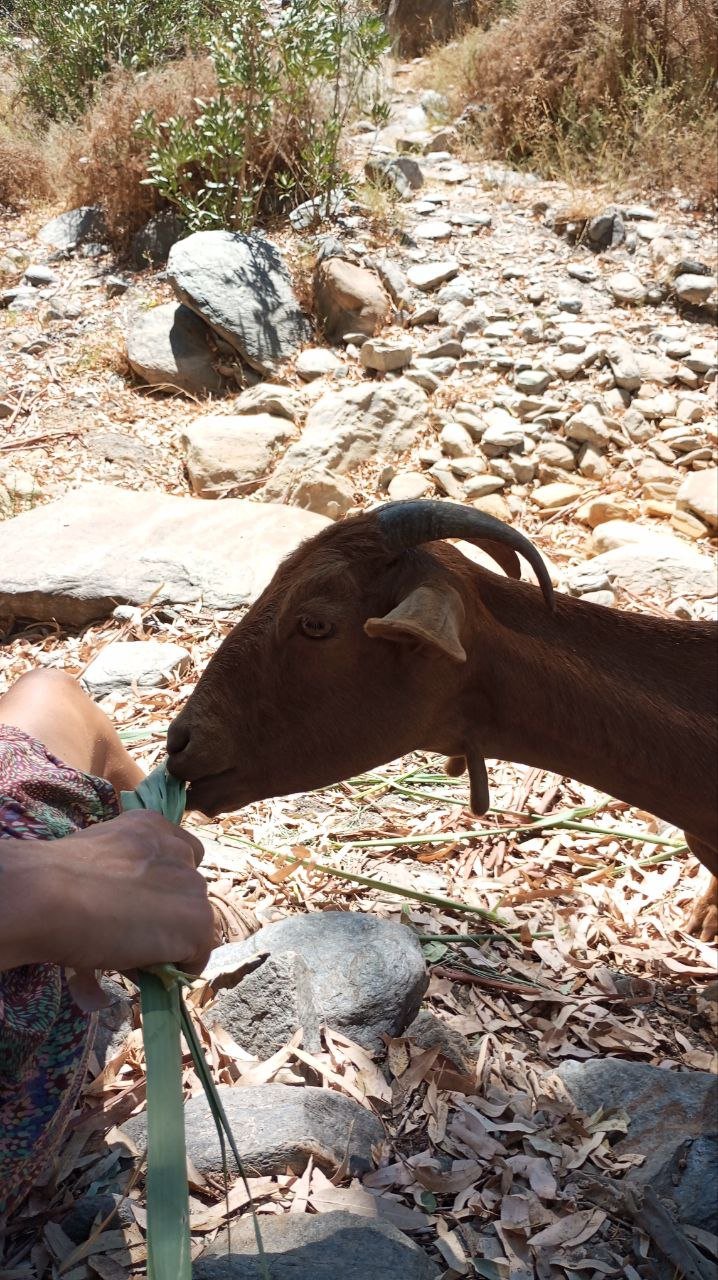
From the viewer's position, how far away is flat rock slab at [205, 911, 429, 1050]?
307cm

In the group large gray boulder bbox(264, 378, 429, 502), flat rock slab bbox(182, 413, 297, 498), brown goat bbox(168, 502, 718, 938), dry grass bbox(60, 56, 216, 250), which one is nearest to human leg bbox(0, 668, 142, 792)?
brown goat bbox(168, 502, 718, 938)

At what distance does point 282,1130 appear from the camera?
2.56 metres

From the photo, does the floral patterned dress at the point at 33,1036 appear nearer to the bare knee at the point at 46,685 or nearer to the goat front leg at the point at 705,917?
the bare knee at the point at 46,685

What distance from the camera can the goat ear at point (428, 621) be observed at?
7.27 feet

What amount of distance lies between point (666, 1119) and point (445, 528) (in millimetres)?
1752

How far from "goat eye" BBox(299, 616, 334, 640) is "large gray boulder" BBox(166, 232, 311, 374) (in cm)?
632

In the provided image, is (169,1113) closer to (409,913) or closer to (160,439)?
(409,913)

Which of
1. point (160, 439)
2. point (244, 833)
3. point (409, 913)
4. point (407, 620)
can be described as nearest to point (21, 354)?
point (160, 439)

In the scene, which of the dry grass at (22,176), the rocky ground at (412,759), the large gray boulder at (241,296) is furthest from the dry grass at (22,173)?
the large gray boulder at (241,296)

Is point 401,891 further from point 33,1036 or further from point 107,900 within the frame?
point 107,900

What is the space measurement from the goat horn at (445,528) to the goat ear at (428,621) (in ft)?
0.41

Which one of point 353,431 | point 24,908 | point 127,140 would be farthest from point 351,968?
point 127,140

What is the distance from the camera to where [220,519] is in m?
5.97

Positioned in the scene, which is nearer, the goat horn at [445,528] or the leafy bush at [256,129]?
the goat horn at [445,528]
